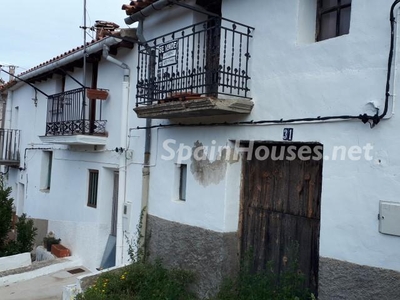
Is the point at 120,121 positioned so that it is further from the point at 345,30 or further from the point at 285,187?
the point at 345,30

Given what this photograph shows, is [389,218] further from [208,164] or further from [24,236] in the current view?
[24,236]

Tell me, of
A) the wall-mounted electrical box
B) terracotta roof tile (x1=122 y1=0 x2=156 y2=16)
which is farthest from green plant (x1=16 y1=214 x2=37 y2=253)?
terracotta roof tile (x1=122 y1=0 x2=156 y2=16)

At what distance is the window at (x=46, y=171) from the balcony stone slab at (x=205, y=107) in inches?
297

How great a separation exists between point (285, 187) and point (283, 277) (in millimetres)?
1164

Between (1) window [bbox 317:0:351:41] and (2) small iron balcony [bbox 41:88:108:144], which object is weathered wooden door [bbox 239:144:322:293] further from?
(2) small iron balcony [bbox 41:88:108:144]

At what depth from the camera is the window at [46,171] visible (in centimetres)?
1251

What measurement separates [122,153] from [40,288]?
3.24m

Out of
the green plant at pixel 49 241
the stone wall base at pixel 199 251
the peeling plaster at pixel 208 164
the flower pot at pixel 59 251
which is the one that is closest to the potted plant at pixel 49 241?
the green plant at pixel 49 241

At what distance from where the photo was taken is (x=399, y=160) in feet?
12.9

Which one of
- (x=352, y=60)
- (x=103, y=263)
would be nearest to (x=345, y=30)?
(x=352, y=60)

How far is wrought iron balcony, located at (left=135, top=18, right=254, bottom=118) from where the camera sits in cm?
537

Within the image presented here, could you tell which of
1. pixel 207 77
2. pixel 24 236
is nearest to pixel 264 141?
pixel 207 77

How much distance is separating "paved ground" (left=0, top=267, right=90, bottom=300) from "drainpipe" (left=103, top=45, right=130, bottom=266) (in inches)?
51.6

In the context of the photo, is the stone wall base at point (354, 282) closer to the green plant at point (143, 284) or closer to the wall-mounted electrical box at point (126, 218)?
the green plant at point (143, 284)
